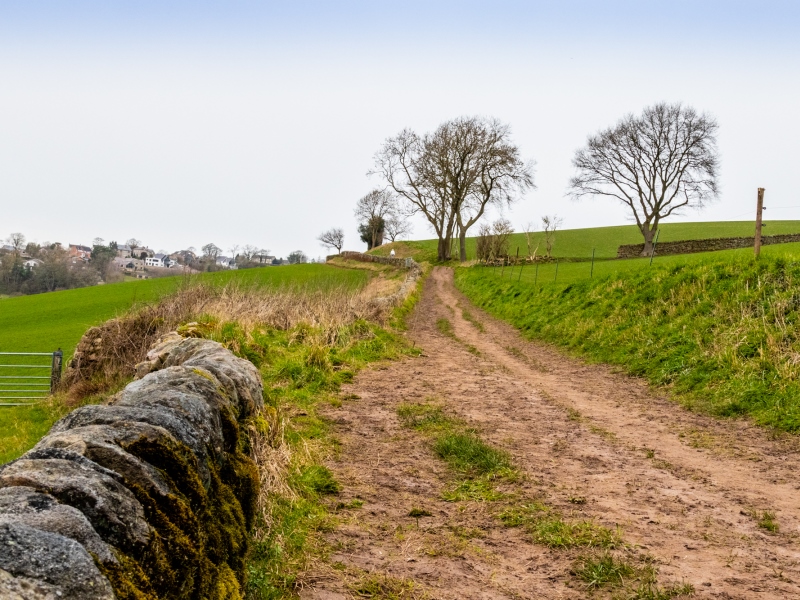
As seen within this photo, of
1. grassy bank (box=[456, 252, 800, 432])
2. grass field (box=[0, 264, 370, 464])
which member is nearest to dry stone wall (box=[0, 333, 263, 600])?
grassy bank (box=[456, 252, 800, 432])

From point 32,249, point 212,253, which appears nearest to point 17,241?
point 32,249

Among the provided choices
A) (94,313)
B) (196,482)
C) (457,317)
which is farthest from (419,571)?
(94,313)

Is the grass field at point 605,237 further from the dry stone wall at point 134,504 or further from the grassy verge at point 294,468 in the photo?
the dry stone wall at point 134,504

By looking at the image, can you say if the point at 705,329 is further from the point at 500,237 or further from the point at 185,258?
the point at 500,237

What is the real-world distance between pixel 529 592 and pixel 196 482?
83.4 inches

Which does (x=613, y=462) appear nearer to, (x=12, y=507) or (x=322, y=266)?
(x=12, y=507)

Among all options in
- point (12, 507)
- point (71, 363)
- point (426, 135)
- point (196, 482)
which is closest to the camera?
point (12, 507)

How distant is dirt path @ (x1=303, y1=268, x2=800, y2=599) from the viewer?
12.6 feet

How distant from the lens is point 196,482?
2936 mm

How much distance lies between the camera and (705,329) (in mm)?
11039

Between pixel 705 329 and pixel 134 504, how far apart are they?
10.9 metres

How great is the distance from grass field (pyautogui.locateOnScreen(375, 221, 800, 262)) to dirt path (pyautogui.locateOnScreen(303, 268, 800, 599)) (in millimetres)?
45053

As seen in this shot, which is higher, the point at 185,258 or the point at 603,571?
the point at 185,258

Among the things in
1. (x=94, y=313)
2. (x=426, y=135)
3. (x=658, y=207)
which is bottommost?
(x=94, y=313)
